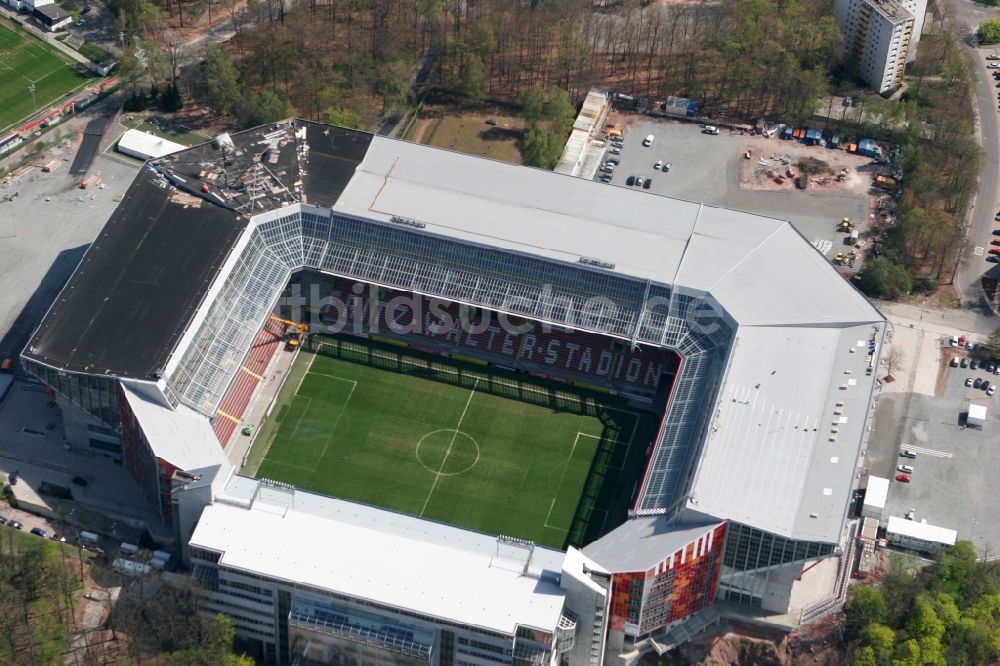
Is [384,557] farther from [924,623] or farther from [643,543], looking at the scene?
[924,623]

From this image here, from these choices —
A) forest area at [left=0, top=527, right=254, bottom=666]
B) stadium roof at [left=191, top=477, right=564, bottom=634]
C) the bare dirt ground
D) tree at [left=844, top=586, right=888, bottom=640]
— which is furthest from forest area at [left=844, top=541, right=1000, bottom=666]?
forest area at [left=0, top=527, right=254, bottom=666]

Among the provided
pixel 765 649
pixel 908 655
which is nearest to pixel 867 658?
pixel 908 655

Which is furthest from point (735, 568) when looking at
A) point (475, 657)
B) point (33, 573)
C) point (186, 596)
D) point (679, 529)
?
point (33, 573)

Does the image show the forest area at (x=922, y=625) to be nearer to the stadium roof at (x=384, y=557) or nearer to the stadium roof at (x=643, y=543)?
the stadium roof at (x=643, y=543)

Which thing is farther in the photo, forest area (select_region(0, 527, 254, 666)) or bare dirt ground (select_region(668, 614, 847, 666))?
bare dirt ground (select_region(668, 614, 847, 666))

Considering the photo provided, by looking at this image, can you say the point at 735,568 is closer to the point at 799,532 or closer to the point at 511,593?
the point at 799,532

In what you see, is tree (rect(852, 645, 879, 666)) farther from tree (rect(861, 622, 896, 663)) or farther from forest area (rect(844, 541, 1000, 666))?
tree (rect(861, 622, 896, 663))

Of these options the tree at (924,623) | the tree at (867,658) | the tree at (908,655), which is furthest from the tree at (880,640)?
the tree at (924,623)
